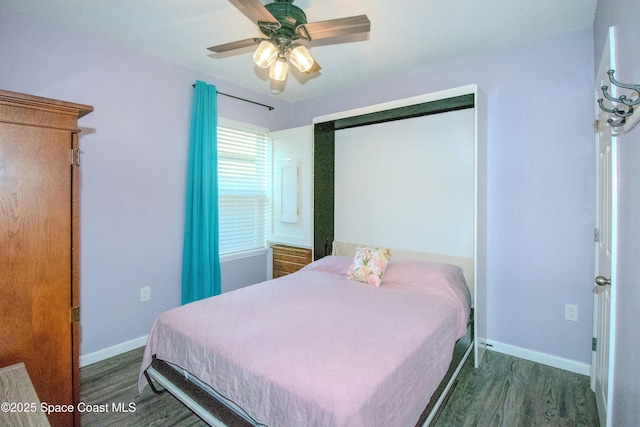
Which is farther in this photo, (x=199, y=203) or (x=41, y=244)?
(x=199, y=203)

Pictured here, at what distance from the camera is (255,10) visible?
147cm

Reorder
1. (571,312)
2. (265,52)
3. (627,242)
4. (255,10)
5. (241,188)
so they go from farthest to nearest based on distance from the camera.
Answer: (241,188)
(571,312)
(265,52)
(255,10)
(627,242)

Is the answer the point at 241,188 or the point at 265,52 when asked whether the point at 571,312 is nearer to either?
the point at 265,52

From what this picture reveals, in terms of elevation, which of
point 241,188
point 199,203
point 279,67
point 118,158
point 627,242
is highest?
point 279,67

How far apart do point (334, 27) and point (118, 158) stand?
2.06 meters

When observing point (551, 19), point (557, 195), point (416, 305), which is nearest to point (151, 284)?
point (416, 305)

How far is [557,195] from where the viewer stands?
239 cm

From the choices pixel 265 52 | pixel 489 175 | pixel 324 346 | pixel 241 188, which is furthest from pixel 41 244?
pixel 489 175

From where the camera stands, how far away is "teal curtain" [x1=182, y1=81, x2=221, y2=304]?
9.92 ft

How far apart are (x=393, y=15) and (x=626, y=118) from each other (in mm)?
1505

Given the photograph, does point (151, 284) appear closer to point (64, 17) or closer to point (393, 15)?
point (64, 17)

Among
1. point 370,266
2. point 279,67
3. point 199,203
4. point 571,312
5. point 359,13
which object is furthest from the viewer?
point 199,203

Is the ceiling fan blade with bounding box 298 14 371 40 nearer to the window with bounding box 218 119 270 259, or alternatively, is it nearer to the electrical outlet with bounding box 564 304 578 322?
the window with bounding box 218 119 270 259

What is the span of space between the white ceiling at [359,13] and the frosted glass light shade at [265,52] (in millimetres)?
420
